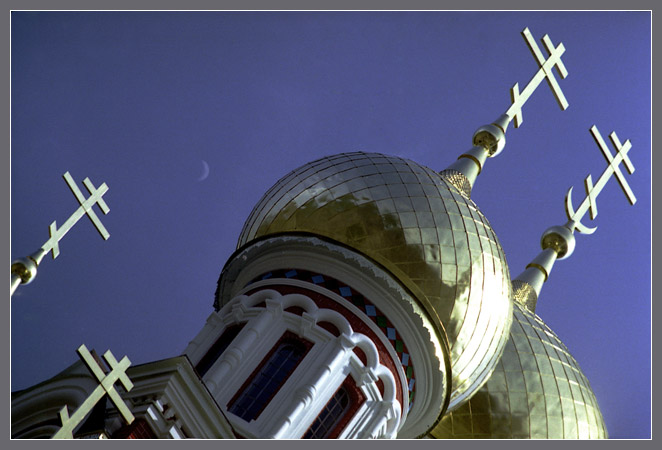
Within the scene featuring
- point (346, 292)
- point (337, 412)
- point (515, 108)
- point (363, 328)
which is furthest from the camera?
point (515, 108)

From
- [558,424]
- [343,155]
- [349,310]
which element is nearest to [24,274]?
[349,310]

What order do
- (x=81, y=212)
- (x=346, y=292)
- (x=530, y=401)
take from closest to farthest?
(x=81, y=212)
(x=346, y=292)
(x=530, y=401)

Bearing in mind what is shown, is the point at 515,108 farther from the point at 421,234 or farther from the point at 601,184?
the point at 421,234

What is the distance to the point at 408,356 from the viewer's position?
1364cm

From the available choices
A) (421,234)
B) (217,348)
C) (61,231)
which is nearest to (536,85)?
(421,234)

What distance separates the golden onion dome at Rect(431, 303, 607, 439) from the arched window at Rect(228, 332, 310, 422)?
9.96ft

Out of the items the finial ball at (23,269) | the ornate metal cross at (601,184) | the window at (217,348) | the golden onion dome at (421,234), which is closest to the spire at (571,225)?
the ornate metal cross at (601,184)

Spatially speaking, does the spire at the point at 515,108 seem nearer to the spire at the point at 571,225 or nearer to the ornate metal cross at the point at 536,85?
the ornate metal cross at the point at 536,85

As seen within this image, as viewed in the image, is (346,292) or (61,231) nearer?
(61,231)

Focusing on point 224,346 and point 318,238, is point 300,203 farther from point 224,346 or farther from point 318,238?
point 224,346

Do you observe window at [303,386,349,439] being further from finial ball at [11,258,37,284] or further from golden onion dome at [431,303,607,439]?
finial ball at [11,258,37,284]

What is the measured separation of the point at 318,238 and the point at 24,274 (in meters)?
3.21

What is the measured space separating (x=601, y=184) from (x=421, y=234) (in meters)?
7.25

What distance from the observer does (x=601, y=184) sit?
65.7 feet
